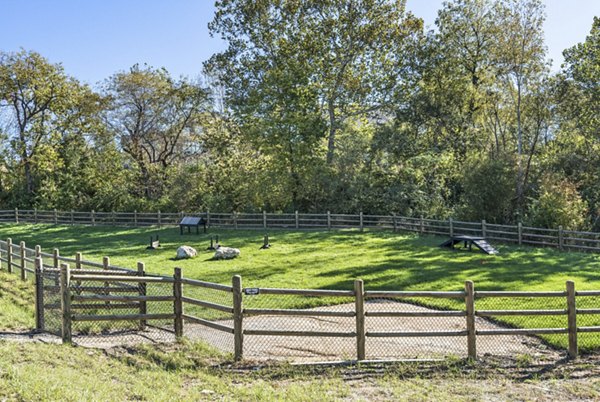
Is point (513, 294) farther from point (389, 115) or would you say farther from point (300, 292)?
point (389, 115)

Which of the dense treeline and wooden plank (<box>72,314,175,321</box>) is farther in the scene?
the dense treeline

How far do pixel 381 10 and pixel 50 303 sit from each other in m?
27.7

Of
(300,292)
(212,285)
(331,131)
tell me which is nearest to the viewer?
(300,292)

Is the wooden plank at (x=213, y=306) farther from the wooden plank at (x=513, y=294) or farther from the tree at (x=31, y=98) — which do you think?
the tree at (x=31, y=98)

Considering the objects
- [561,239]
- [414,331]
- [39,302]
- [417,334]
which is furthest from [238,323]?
[561,239]

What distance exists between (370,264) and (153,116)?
30.4 m

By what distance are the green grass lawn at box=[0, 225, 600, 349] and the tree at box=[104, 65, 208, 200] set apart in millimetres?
16241

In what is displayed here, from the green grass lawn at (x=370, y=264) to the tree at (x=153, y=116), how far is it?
16241 mm

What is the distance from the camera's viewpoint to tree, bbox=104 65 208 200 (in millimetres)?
43375

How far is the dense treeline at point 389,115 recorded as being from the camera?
28500mm

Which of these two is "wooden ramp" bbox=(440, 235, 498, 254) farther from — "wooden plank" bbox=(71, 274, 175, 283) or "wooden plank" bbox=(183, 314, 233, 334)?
"wooden plank" bbox=(71, 274, 175, 283)

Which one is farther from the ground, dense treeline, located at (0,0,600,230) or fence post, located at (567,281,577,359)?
dense treeline, located at (0,0,600,230)

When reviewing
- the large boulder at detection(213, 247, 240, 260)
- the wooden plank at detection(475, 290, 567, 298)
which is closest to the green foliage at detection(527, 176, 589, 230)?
the large boulder at detection(213, 247, 240, 260)

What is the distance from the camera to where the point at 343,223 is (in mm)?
30406
